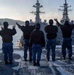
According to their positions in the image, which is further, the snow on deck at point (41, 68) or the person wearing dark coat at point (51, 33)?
the person wearing dark coat at point (51, 33)

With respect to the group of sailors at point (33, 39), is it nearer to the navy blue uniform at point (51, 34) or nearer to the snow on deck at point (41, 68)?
the navy blue uniform at point (51, 34)

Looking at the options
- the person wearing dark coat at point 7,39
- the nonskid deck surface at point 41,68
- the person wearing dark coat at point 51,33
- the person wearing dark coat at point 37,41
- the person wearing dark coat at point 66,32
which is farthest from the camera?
the person wearing dark coat at point 66,32

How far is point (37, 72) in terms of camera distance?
11227 millimetres

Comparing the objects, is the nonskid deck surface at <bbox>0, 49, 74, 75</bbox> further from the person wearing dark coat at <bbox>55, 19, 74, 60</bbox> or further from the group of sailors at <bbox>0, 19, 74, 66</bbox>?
the person wearing dark coat at <bbox>55, 19, 74, 60</bbox>

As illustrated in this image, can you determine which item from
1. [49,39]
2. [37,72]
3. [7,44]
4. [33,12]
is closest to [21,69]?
[37,72]

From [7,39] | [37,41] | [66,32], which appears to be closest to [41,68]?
[37,41]

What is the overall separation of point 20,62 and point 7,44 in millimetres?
1185

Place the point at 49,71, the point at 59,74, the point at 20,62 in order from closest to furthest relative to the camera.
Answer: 1. the point at 59,74
2. the point at 49,71
3. the point at 20,62

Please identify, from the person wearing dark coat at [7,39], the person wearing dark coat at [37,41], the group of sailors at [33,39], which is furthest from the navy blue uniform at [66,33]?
the person wearing dark coat at [7,39]

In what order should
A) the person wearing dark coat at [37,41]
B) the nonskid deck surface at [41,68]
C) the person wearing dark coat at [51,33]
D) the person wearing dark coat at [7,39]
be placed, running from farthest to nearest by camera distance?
the person wearing dark coat at [51,33] → the person wearing dark coat at [7,39] → the person wearing dark coat at [37,41] → the nonskid deck surface at [41,68]

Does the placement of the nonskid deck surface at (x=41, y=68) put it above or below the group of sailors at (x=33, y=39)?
below

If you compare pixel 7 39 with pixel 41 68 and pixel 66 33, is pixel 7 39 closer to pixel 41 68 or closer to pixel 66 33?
pixel 41 68

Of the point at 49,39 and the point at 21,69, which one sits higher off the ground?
the point at 49,39

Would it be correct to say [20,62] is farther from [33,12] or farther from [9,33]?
[33,12]
